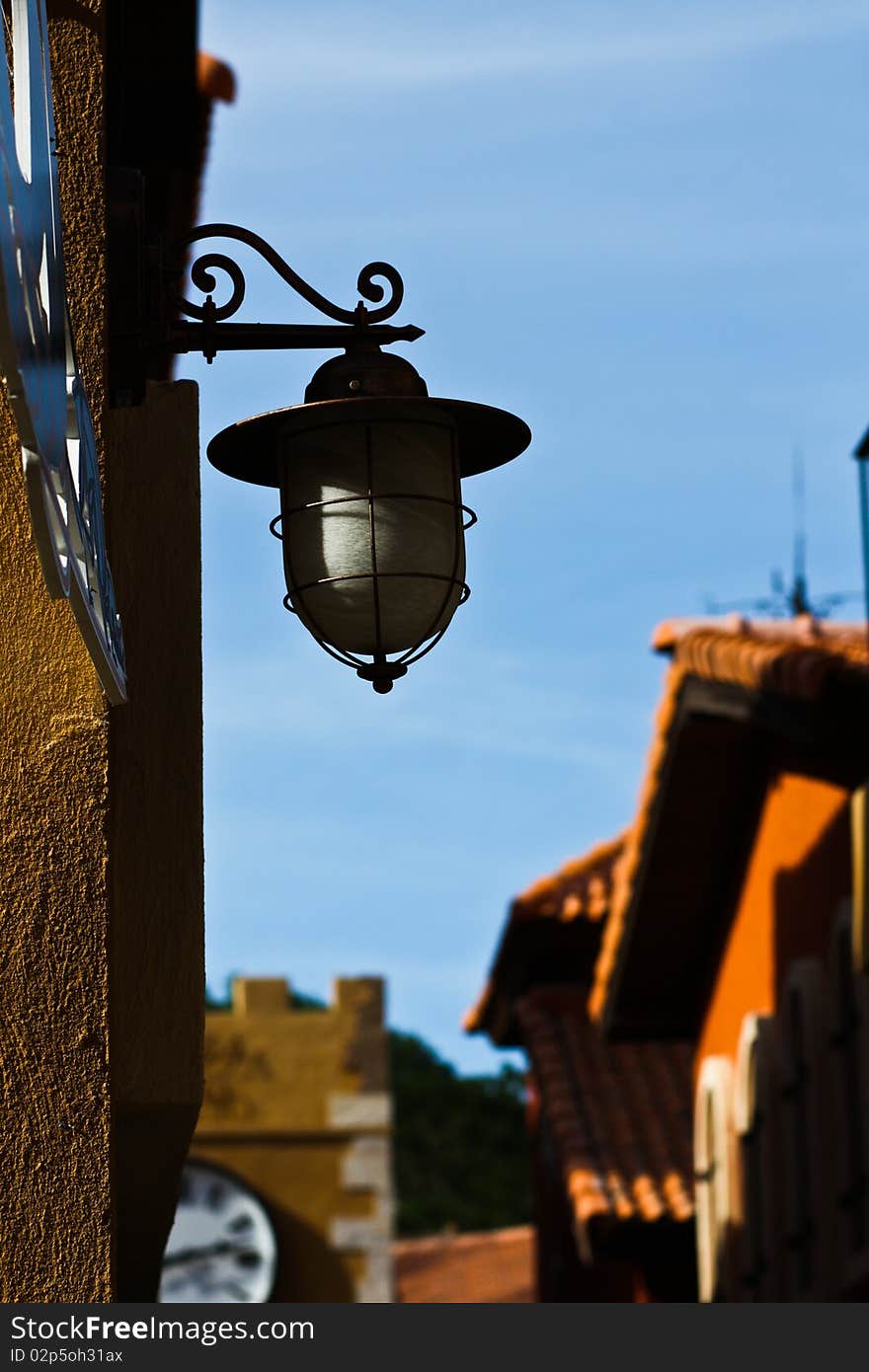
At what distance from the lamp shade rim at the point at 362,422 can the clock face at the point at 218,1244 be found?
17.7 m

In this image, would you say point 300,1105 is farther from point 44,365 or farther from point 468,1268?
point 44,365

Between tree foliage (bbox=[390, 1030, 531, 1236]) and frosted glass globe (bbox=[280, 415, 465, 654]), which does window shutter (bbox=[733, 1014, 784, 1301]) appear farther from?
tree foliage (bbox=[390, 1030, 531, 1236])

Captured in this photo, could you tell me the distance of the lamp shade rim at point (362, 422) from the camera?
418cm

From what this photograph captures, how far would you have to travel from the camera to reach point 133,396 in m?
4.24

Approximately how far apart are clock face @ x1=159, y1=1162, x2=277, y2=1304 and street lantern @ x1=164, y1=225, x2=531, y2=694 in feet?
58.3

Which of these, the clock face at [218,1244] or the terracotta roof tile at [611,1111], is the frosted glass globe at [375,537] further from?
the clock face at [218,1244]

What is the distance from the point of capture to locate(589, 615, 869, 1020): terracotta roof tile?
10.2m

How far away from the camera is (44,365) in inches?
113

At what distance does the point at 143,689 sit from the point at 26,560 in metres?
0.58

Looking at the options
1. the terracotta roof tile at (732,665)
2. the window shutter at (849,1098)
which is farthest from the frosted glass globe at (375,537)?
the window shutter at (849,1098)

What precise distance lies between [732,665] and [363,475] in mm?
7611

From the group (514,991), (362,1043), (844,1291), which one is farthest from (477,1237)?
(844,1291)

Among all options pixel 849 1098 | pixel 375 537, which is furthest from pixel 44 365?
pixel 849 1098

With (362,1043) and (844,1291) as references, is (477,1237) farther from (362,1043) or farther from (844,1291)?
(844,1291)
